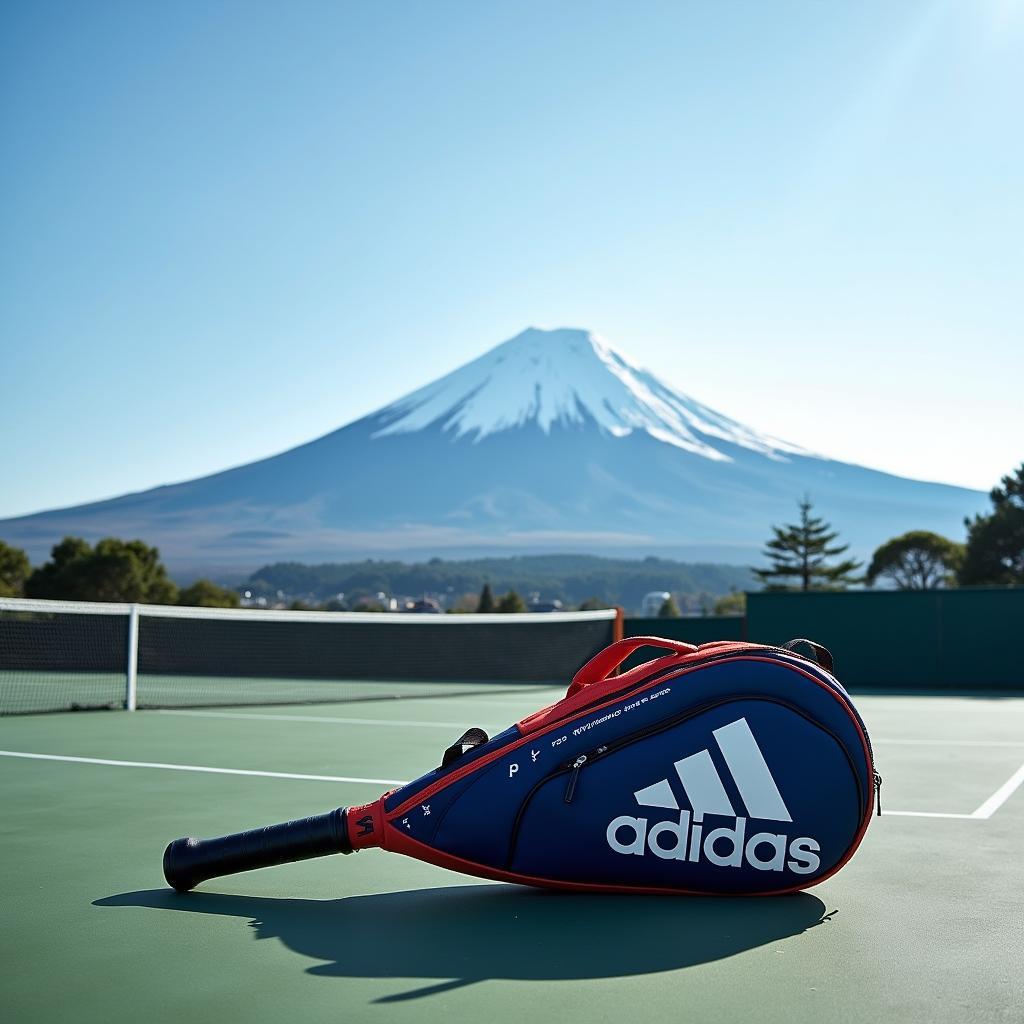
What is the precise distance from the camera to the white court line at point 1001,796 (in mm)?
4961

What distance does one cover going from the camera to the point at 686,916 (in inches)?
120

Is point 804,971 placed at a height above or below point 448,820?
below

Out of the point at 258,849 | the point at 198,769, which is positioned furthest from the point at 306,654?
the point at 258,849

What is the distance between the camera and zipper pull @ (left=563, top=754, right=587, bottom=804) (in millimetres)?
3111

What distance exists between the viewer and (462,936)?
9.43ft

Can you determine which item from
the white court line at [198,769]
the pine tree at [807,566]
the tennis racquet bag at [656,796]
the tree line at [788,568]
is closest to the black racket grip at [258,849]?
the tennis racquet bag at [656,796]

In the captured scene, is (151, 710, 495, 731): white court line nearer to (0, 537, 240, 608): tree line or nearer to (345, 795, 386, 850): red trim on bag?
(345, 795, 386, 850): red trim on bag

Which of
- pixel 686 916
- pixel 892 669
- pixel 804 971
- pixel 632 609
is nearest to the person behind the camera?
pixel 804 971

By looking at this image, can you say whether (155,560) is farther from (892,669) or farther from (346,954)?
(346,954)

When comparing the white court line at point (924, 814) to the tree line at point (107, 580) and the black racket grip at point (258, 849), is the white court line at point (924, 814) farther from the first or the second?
the tree line at point (107, 580)

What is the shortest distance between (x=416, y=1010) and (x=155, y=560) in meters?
37.4

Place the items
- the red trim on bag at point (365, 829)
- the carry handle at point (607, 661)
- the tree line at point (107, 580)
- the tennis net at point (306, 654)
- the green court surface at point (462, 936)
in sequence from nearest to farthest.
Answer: the green court surface at point (462, 936) → the red trim on bag at point (365, 829) → the carry handle at point (607, 661) → the tennis net at point (306, 654) → the tree line at point (107, 580)

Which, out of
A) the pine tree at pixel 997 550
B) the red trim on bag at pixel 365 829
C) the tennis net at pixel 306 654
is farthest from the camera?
the pine tree at pixel 997 550

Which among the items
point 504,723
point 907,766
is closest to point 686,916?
point 907,766
